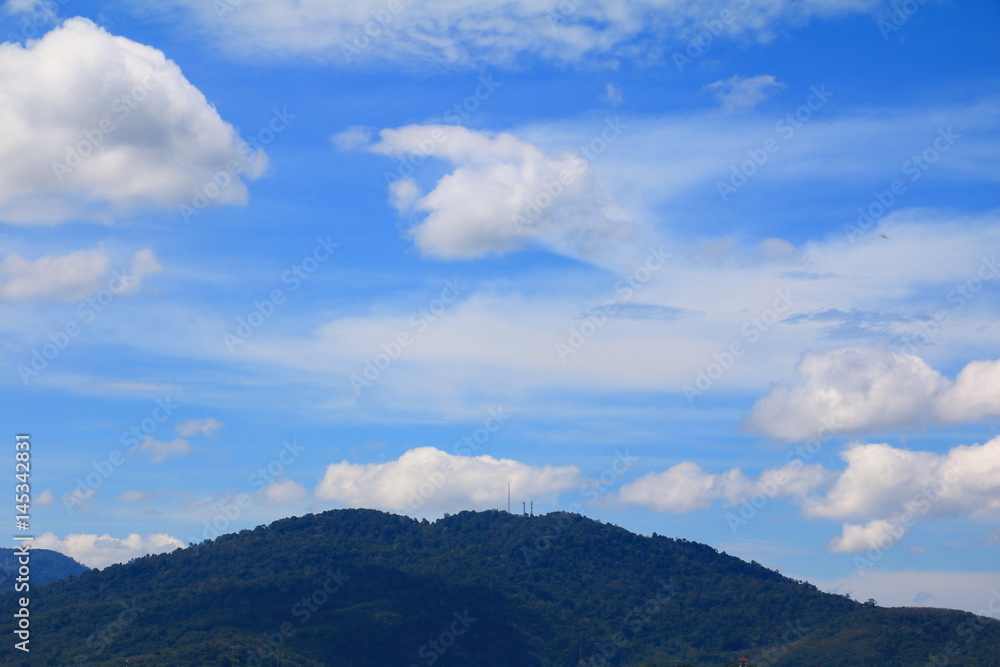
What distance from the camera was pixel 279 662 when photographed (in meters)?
191

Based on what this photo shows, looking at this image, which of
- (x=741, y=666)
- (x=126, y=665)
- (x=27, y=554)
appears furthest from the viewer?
(x=126, y=665)

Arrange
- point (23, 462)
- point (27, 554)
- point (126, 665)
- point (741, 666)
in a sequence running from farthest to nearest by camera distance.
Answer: point (126, 665)
point (741, 666)
point (27, 554)
point (23, 462)

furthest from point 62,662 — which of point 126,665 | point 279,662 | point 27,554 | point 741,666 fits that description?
point 741,666

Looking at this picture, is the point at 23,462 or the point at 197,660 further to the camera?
the point at 197,660

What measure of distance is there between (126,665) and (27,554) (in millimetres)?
94955

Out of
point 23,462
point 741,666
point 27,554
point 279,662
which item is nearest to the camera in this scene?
point 23,462

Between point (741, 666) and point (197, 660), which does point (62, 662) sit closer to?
point (197, 660)

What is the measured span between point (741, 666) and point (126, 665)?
356ft

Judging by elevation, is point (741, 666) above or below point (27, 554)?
below

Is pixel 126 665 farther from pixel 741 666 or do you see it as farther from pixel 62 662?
pixel 741 666

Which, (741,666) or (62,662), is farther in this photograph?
(62,662)

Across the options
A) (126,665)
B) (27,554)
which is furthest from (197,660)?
(27,554)

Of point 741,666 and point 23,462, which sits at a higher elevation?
point 23,462

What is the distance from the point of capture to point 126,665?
588 ft
